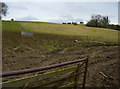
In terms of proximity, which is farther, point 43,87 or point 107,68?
point 107,68

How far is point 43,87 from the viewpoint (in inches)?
112

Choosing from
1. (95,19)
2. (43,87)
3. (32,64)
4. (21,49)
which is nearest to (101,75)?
(43,87)

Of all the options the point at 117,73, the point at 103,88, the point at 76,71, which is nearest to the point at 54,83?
the point at 76,71

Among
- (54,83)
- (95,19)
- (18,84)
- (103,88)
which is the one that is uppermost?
(95,19)

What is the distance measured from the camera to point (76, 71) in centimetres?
362

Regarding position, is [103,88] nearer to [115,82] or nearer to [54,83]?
[115,82]

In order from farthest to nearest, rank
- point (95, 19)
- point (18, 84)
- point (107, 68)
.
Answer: point (95, 19) < point (107, 68) < point (18, 84)

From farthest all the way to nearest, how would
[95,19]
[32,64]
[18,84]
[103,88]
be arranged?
[95,19] → [32,64] → [103,88] → [18,84]

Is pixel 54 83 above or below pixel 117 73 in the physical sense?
above

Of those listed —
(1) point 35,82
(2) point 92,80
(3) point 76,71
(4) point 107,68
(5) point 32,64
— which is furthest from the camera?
(5) point 32,64

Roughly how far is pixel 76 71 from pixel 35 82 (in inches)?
53.8

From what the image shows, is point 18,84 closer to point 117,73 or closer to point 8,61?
point 117,73

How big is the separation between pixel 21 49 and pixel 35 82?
32.4 ft

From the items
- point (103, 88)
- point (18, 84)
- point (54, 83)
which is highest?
point (18, 84)
